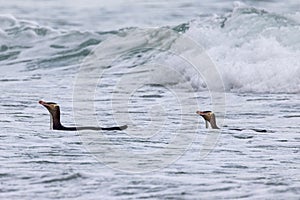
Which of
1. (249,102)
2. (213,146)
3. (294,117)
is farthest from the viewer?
(249,102)

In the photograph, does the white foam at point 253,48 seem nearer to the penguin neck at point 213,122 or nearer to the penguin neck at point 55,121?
the penguin neck at point 213,122

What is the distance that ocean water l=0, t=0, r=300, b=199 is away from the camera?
7.97m

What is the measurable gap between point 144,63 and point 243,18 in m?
2.82

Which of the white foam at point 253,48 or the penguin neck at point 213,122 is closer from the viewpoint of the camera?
the penguin neck at point 213,122

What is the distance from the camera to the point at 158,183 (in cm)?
784

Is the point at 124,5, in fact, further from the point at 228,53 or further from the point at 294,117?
the point at 294,117

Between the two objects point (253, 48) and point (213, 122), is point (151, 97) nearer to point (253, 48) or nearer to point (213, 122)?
point (213, 122)

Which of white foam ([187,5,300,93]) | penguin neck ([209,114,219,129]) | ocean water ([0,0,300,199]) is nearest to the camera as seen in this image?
ocean water ([0,0,300,199])

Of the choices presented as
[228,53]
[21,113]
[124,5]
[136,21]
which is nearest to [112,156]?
[21,113]

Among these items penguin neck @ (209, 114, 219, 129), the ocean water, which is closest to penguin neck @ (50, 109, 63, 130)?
the ocean water

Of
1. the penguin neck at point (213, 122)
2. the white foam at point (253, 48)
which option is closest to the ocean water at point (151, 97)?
the white foam at point (253, 48)

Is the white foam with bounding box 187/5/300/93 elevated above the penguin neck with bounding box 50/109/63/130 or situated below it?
above

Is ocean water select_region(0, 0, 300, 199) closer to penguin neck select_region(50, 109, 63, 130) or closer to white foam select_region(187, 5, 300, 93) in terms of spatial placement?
white foam select_region(187, 5, 300, 93)

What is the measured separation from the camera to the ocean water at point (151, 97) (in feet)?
26.2
